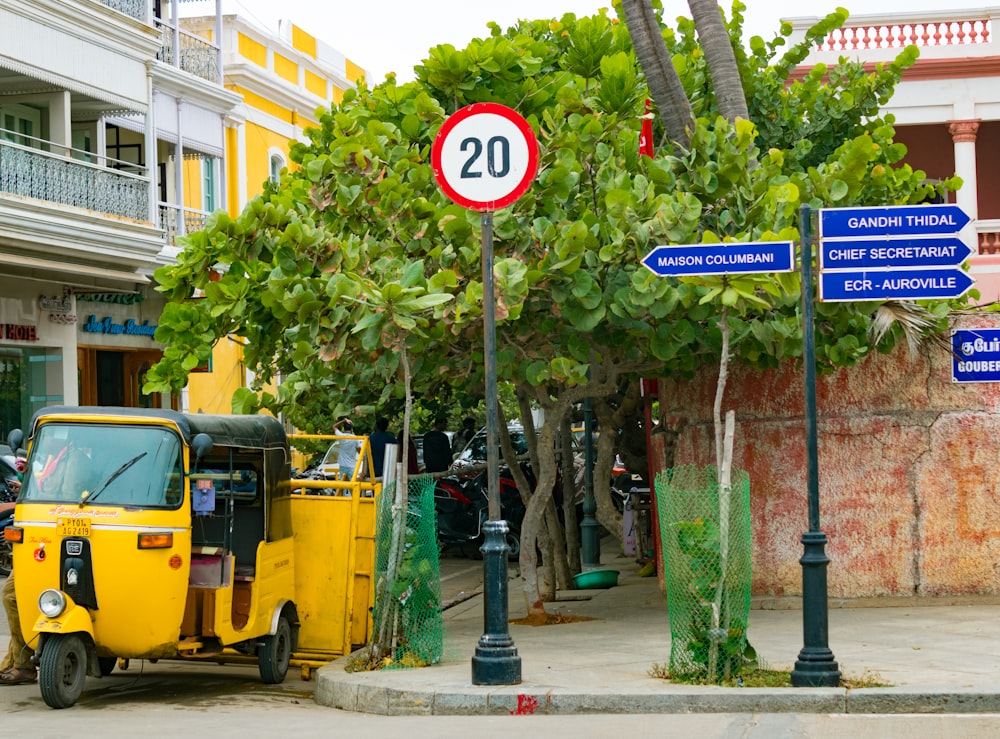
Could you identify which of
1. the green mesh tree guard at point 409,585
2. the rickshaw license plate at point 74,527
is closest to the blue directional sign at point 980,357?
the green mesh tree guard at point 409,585

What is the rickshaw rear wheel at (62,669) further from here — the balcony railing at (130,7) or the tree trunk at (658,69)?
the balcony railing at (130,7)

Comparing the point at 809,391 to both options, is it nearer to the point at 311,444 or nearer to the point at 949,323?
the point at 949,323

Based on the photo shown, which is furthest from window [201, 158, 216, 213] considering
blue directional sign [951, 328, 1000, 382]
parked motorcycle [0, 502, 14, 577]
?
blue directional sign [951, 328, 1000, 382]

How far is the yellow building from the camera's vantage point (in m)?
33.4

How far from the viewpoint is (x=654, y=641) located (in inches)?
443

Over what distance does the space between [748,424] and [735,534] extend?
12.7 ft

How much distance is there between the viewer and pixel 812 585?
9.14 meters

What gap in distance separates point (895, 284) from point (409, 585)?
400 centimetres

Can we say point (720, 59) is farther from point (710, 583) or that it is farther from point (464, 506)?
point (464, 506)

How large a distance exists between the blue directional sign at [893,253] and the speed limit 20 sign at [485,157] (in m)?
2.02

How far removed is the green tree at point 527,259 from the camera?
1059 cm

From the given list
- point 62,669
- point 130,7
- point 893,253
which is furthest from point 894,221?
point 130,7

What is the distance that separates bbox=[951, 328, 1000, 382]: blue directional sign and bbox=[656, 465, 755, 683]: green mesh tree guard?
255cm

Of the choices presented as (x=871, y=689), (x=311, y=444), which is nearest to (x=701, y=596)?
(x=871, y=689)
